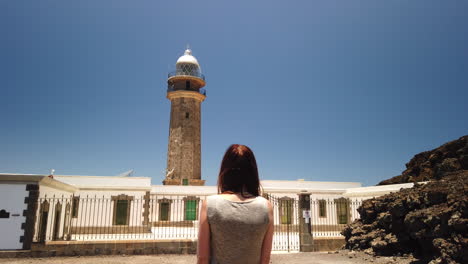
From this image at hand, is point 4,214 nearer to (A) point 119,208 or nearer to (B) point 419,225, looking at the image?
(A) point 119,208

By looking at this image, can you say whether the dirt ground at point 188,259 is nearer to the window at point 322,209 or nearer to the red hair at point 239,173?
the red hair at point 239,173

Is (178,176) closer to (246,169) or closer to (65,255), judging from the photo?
(65,255)

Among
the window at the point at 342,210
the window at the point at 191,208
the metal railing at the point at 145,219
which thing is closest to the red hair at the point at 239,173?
the metal railing at the point at 145,219

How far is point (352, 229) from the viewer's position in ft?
43.4

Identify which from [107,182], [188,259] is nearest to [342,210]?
[188,259]

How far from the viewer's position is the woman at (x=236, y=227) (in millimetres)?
1771

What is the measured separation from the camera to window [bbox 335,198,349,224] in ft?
71.4

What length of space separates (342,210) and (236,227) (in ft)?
72.0

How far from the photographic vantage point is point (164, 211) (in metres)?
20.7

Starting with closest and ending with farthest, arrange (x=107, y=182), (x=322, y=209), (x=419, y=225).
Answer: (x=419, y=225)
(x=107, y=182)
(x=322, y=209)

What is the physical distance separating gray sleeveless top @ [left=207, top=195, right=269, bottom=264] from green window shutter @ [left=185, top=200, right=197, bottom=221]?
19.5 m

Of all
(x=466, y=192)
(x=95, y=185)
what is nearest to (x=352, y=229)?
(x=466, y=192)

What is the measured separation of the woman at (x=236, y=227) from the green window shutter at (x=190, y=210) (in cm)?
1947

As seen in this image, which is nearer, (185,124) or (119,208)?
(119,208)
